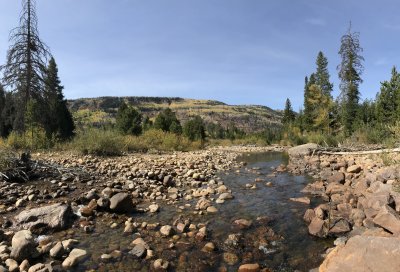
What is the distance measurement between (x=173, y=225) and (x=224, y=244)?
1.54m

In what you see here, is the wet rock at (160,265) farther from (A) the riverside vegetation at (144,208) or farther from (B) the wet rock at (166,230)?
(B) the wet rock at (166,230)

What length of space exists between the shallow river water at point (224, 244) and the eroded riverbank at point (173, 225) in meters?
0.02

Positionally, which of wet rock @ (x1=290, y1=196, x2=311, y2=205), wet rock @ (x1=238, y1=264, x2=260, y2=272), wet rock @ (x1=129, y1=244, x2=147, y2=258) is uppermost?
wet rock @ (x1=290, y1=196, x2=311, y2=205)

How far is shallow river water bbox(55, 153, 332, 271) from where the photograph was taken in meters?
5.66

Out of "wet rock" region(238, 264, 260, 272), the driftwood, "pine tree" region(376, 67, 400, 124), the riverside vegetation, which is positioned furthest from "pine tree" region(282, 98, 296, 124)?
"wet rock" region(238, 264, 260, 272)

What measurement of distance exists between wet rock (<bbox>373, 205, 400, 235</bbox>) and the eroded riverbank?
1.27 meters

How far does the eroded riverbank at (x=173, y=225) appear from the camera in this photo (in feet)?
18.9

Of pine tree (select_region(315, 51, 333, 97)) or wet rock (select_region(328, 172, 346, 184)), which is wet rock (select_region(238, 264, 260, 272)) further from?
pine tree (select_region(315, 51, 333, 97))

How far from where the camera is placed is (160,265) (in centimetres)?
547

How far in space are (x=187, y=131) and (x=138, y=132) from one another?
8.73 meters

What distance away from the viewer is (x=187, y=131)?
39.2 metres

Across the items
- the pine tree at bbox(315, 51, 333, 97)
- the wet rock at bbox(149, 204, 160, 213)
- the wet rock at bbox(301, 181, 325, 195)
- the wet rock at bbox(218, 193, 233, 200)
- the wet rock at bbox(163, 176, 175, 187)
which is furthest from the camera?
the pine tree at bbox(315, 51, 333, 97)

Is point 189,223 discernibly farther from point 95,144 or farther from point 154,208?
point 95,144

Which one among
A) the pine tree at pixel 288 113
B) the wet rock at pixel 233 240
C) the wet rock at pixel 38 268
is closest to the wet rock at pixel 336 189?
the wet rock at pixel 233 240
